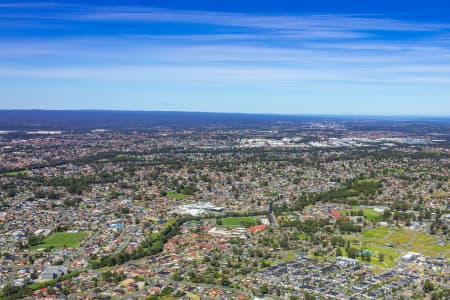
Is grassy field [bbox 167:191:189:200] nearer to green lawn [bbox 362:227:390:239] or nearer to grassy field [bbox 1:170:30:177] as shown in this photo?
green lawn [bbox 362:227:390:239]

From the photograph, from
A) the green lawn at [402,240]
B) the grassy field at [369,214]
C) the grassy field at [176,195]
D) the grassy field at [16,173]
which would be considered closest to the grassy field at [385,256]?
the green lawn at [402,240]

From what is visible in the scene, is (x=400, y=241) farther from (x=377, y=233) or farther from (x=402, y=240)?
(x=377, y=233)

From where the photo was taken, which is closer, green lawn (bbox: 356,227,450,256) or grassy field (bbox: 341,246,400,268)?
grassy field (bbox: 341,246,400,268)

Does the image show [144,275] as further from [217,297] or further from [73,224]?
[73,224]

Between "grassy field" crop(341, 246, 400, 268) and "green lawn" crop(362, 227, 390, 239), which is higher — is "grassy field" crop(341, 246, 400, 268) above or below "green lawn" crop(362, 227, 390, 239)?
below

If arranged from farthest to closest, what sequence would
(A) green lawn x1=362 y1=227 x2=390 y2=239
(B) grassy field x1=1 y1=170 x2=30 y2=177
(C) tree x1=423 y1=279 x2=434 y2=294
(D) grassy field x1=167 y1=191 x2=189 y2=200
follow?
(B) grassy field x1=1 y1=170 x2=30 y2=177, (D) grassy field x1=167 y1=191 x2=189 y2=200, (A) green lawn x1=362 y1=227 x2=390 y2=239, (C) tree x1=423 y1=279 x2=434 y2=294

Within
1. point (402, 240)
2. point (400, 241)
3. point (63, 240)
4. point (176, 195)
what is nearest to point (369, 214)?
point (402, 240)

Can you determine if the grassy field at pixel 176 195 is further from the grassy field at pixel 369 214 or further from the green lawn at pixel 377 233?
the green lawn at pixel 377 233

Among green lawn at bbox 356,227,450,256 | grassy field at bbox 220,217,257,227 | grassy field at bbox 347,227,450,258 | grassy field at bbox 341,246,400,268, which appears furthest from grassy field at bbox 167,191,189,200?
grassy field at bbox 341,246,400,268
